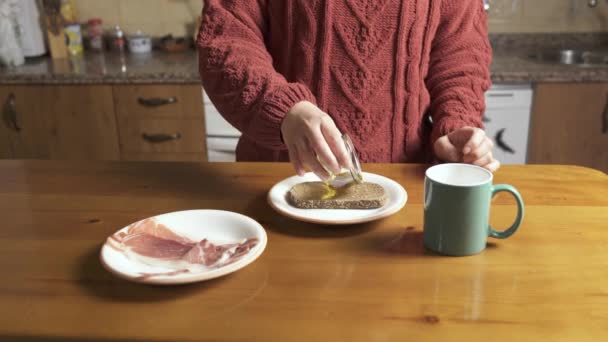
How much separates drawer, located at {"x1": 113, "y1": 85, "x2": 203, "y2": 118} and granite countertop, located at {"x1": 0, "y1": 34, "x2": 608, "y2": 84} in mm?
32

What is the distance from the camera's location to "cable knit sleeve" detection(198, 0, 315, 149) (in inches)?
35.7

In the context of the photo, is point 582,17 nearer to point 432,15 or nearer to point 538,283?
point 432,15

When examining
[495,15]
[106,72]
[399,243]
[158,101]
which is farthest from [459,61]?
[495,15]

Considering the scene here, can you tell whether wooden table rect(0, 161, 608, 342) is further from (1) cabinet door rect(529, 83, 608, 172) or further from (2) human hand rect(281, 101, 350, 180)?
(1) cabinet door rect(529, 83, 608, 172)

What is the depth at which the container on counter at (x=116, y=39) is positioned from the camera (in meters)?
2.66

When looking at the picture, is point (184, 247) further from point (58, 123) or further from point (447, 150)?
point (58, 123)

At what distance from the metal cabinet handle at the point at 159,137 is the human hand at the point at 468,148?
1490 mm

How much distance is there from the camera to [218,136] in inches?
91.5

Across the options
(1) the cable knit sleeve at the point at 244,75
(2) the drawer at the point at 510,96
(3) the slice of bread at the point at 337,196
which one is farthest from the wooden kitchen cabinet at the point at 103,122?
(3) the slice of bread at the point at 337,196

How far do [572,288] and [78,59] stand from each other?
2.37 metres

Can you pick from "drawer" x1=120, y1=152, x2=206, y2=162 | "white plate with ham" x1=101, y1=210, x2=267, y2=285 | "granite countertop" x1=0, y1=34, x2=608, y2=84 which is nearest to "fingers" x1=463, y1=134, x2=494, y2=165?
"white plate with ham" x1=101, y1=210, x2=267, y2=285

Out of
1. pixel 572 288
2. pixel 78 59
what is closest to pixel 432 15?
pixel 572 288

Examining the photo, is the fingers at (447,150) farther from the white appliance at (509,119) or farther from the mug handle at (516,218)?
the white appliance at (509,119)

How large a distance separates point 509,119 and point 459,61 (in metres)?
1.15
